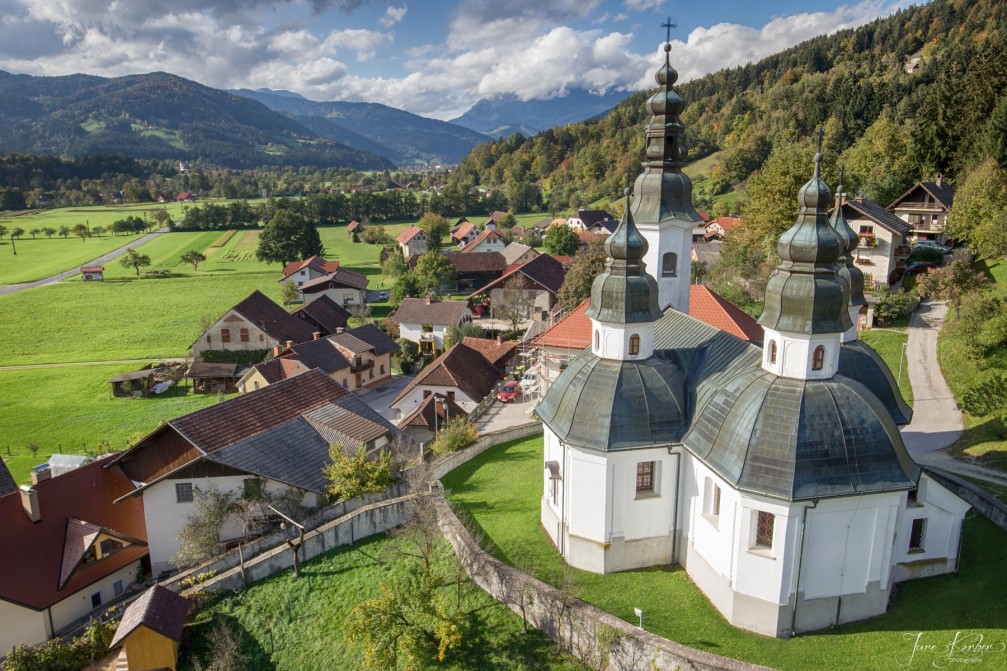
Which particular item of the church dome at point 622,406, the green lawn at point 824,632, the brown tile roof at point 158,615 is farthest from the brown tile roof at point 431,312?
the church dome at point 622,406

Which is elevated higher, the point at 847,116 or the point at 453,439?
the point at 847,116

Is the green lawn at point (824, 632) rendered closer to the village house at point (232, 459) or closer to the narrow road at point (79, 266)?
the village house at point (232, 459)

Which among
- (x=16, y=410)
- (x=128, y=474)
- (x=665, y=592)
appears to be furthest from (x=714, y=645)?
(x=16, y=410)

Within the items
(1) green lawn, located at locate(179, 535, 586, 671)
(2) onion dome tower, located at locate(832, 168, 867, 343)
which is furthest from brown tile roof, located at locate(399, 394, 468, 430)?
(2) onion dome tower, located at locate(832, 168, 867, 343)

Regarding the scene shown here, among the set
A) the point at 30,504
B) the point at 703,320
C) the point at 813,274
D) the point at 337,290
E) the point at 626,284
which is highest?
the point at 813,274

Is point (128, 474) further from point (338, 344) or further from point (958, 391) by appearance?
point (958, 391)

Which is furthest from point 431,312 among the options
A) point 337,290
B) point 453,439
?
point 453,439

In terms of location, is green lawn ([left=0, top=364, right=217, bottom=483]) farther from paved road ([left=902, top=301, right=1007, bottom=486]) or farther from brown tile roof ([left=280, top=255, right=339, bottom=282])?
paved road ([left=902, top=301, right=1007, bottom=486])

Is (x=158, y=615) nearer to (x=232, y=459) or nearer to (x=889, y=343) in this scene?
(x=232, y=459)
